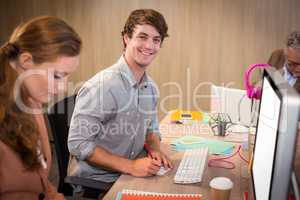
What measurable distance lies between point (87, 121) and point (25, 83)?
52 cm

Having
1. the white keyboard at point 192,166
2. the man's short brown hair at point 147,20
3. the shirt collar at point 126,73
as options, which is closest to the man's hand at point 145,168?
the white keyboard at point 192,166

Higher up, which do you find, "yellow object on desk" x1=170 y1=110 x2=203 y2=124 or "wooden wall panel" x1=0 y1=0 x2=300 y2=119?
"wooden wall panel" x1=0 y1=0 x2=300 y2=119

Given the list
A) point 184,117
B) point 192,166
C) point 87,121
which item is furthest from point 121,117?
point 184,117

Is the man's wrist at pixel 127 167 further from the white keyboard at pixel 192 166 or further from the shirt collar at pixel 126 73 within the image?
the shirt collar at pixel 126 73

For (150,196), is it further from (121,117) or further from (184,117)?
(184,117)

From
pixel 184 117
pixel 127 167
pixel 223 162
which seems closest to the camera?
pixel 127 167

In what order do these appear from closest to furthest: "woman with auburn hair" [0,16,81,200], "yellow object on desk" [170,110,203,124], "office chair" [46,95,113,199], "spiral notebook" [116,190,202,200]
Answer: "woman with auburn hair" [0,16,81,200] < "spiral notebook" [116,190,202,200] < "office chair" [46,95,113,199] < "yellow object on desk" [170,110,203,124]

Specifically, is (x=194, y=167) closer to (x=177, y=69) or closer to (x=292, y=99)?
(x=292, y=99)

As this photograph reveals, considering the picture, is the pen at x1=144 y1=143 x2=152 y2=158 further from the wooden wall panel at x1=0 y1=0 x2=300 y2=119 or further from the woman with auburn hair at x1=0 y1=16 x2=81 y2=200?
the wooden wall panel at x1=0 y1=0 x2=300 y2=119

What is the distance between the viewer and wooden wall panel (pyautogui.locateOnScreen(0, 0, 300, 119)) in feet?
12.3

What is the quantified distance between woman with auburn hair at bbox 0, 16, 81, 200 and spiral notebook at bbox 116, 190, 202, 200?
1.15 ft

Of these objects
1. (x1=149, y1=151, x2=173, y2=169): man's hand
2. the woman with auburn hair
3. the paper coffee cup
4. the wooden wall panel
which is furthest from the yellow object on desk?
the woman with auburn hair

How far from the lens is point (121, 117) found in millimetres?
1876

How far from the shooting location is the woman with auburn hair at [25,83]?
4.03 feet
